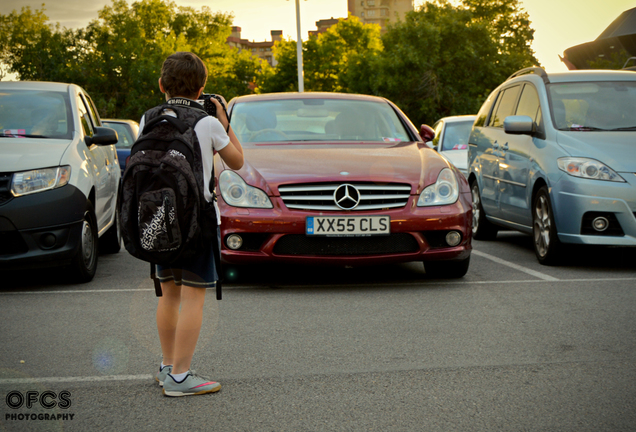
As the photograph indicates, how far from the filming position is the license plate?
20.3ft

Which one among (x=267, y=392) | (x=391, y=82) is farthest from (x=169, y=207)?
(x=391, y=82)

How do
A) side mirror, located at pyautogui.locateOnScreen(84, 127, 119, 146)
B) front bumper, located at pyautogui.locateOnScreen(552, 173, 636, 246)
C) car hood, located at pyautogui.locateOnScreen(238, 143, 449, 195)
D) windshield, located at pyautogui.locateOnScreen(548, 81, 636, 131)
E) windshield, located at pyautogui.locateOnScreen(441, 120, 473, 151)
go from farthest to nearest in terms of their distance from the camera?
1. windshield, located at pyautogui.locateOnScreen(441, 120, 473, 151)
2. windshield, located at pyautogui.locateOnScreen(548, 81, 636, 131)
3. side mirror, located at pyautogui.locateOnScreen(84, 127, 119, 146)
4. front bumper, located at pyautogui.locateOnScreen(552, 173, 636, 246)
5. car hood, located at pyautogui.locateOnScreen(238, 143, 449, 195)

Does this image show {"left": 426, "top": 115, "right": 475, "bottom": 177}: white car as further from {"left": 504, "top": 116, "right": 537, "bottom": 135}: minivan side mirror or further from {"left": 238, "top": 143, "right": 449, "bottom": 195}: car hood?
{"left": 238, "top": 143, "right": 449, "bottom": 195}: car hood

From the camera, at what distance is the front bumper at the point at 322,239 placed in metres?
6.21

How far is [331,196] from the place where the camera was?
626cm

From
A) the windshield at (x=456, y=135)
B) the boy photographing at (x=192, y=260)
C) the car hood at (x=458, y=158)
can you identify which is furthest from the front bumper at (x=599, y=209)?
the windshield at (x=456, y=135)

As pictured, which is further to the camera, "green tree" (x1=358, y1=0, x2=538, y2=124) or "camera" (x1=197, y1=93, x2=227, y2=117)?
"green tree" (x1=358, y1=0, x2=538, y2=124)

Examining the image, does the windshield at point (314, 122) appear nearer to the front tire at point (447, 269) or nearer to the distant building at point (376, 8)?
the front tire at point (447, 269)

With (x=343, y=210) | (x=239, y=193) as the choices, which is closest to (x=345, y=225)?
(x=343, y=210)

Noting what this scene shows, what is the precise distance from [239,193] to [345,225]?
0.86 metres

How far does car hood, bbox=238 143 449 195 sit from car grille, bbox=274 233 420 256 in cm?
39

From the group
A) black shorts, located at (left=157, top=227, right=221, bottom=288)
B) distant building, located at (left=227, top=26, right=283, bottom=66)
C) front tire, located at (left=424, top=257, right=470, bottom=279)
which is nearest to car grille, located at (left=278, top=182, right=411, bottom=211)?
front tire, located at (left=424, top=257, right=470, bottom=279)

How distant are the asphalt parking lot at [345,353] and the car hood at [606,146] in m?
0.98

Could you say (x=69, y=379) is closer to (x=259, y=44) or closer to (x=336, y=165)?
(x=336, y=165)
